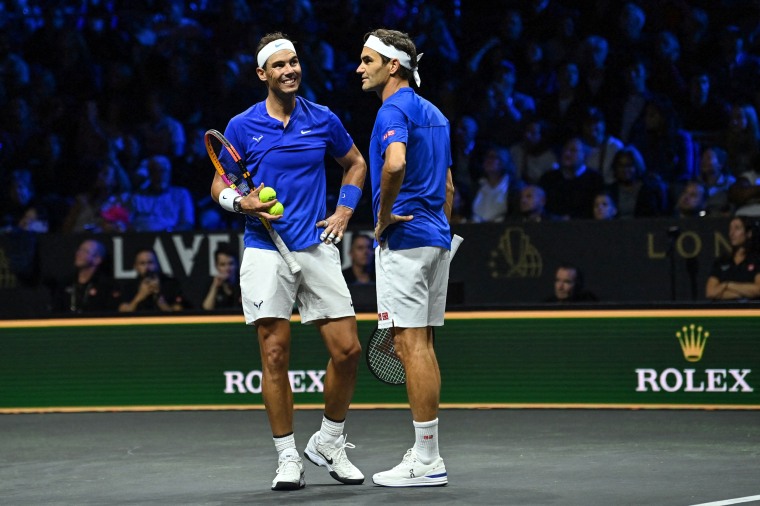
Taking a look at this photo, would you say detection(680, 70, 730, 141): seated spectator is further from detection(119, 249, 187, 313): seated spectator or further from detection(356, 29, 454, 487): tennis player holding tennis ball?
detection(356, 29, 454, 487): tennis player holding tennis ball

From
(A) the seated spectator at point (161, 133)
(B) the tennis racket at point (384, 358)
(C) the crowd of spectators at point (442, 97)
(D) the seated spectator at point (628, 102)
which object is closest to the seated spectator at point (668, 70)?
(C) the crowd of spectators at point (442, 97)

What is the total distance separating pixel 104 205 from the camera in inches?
484

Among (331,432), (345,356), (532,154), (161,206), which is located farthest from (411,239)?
(161,206)

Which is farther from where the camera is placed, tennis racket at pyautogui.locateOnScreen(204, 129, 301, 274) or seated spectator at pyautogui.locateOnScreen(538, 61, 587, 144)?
seated spectator at pyautogui.locateOnScreen(538, 61, 587, 144)

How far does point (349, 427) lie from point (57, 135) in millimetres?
6385

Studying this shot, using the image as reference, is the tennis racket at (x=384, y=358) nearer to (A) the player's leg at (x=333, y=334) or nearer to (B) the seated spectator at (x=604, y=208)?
(A) the player's leg at (x=333, y=334)

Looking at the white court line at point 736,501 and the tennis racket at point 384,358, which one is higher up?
the tennis racket at point 384,358

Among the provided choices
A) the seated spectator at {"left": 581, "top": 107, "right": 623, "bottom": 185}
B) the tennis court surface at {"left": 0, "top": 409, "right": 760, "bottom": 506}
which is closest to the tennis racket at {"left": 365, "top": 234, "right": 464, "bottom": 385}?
the tennis court surface at {"left": 0, "top": 409, "right": 760, "bottom": 506}

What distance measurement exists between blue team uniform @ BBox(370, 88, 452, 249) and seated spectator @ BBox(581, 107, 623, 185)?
5386mm

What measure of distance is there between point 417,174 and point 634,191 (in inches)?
206

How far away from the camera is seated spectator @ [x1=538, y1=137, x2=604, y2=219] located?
36.6 ft

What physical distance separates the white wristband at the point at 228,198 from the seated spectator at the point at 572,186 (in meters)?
5.33

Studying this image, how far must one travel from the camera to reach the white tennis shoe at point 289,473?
6.21 meters

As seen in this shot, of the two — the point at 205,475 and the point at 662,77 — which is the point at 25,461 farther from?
the point at 662,77
